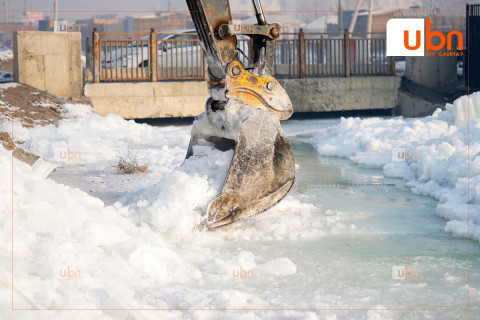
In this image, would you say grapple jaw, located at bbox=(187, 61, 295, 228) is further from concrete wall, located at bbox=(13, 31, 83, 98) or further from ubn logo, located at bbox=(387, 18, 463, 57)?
ubn logo, located at bbox=(387, 18, 463, 57)

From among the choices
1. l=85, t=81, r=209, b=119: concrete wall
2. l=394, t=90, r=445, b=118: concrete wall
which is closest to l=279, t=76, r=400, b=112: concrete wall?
l=394, t=90, r=445, b=118: concrete wall

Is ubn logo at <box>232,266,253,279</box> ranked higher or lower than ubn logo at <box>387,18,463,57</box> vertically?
lower

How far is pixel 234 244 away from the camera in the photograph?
7.52 m

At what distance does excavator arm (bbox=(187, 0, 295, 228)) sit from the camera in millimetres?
7637

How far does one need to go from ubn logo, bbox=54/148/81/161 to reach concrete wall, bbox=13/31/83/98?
6014 millimetres

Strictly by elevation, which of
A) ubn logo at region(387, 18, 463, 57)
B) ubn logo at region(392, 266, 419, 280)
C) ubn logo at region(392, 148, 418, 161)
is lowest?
ubn logo at region(392, 266, 419, 280)

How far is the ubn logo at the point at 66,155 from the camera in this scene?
12893 mm

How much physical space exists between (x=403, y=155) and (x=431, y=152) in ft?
3.77

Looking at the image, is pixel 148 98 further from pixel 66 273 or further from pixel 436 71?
pixel 66 273

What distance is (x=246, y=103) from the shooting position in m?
7.92

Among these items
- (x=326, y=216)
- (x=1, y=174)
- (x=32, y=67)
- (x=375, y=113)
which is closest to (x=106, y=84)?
(x=32, y=67)

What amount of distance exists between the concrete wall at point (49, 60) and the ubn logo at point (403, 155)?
8.72 metres

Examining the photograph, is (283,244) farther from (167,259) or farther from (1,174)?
(1,174)

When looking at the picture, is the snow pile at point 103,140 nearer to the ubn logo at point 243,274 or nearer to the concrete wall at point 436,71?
the ubn logo at point 243,274
